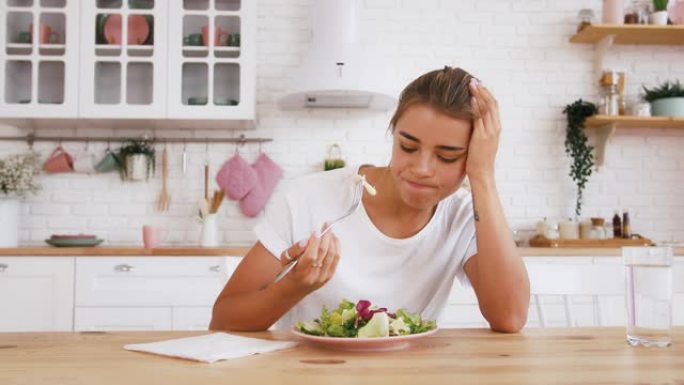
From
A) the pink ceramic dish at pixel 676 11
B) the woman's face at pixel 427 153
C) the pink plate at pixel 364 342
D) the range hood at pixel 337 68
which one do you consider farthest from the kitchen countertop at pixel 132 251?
the pink ceramic dish at pixel 676 11

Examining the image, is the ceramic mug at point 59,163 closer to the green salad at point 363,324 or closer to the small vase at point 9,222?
the small vase at point 9,222

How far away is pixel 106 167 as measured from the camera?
3633mm

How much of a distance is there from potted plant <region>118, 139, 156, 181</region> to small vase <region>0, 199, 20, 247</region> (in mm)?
558

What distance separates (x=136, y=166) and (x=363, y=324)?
8.97ft

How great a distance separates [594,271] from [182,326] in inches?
77.6

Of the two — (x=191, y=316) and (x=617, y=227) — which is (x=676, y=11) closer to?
(x=617, y=227)

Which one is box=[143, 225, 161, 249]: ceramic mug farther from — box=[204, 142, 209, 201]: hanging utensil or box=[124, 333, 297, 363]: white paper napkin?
box=[124, 333, 297, 363]: white paper napkin

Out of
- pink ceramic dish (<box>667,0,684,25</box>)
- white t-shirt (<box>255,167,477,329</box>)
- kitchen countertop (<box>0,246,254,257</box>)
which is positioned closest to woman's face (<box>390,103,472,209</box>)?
white t-shirt (<box>255,167,477,329</box>)

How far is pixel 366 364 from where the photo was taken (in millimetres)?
1012

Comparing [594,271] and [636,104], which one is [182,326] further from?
[636,104]

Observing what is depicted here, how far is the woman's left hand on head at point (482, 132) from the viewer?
4.71 ft

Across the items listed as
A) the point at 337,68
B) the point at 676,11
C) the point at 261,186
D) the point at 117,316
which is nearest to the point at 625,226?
the point at 676,11

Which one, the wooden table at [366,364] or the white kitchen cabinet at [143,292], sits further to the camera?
the white kitchen cabinet at [143,292]

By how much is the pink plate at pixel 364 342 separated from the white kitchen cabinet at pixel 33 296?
7.56ft
